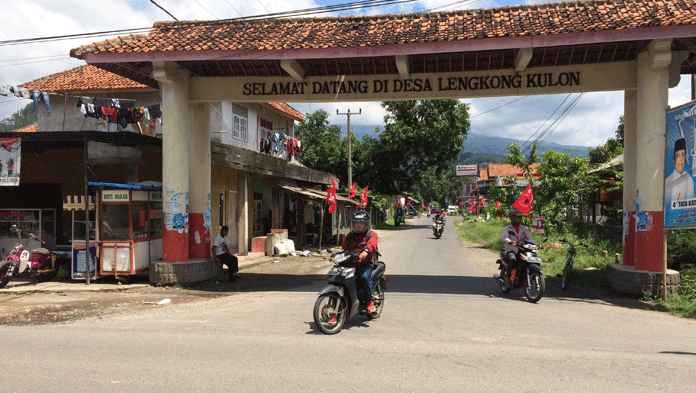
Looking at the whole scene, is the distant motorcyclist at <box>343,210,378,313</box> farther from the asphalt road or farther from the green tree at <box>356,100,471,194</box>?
the green tree at <box>356,100,471,194</box>

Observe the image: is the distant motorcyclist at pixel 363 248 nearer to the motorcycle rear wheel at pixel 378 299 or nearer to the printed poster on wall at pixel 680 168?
the motorcycle rear wheel at pixel 378 299

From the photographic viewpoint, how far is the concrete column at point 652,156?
984 cm

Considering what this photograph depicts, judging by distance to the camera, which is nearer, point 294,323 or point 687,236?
point 294,323

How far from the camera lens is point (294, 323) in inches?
283

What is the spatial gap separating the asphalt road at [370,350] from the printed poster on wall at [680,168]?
190 centimetres

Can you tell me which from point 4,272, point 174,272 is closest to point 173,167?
point 174,272

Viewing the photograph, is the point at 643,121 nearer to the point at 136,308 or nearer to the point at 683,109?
Answer: the point at 683,109

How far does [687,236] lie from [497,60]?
244 inches

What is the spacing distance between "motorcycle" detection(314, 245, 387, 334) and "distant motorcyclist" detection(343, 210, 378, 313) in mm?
94

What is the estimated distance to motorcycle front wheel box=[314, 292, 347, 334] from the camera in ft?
20.9

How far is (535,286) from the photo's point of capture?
9.31 m

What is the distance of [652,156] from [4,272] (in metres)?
14.2

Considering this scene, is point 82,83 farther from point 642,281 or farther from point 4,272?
point 642,281

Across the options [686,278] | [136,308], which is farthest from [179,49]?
[686,278]
